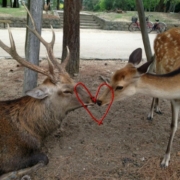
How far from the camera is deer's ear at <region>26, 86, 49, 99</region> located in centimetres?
258

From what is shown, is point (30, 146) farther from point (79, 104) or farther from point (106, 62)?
point (106, 62)

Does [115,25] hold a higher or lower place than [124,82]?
higher

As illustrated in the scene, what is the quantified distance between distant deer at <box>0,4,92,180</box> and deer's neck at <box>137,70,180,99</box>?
58cm

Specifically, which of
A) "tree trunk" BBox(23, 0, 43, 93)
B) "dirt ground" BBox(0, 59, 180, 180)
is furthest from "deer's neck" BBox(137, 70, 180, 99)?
"tree trunk" BBox(23, 0, 43, 93)

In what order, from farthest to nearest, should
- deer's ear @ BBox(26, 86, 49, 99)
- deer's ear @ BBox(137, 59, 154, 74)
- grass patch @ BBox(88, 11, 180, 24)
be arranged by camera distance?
1. grass patch @ BBox(88, 11, 180, 24)
2. deer's ear @ BBox(137, 59, 154, 74)
3. deer's ear @ BBox(26, 86, 49, 99)

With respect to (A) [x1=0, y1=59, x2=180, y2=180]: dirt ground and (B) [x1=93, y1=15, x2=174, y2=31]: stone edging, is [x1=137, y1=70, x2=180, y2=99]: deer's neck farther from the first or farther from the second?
(B) [x1=93, y1=15, x2=174, y2=31]: stone edging

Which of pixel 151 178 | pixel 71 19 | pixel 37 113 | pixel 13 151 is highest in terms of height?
pixel 71 19

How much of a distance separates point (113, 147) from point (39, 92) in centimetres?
126

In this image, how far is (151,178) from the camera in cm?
291

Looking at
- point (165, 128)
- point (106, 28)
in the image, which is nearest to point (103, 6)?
point (106, 28)

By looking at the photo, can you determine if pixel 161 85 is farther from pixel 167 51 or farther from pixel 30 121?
pixel 30 121

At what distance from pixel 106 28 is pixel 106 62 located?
1155cm

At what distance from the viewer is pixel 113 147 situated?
3.39 metres

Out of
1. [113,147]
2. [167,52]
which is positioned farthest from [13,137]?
[167,52]
